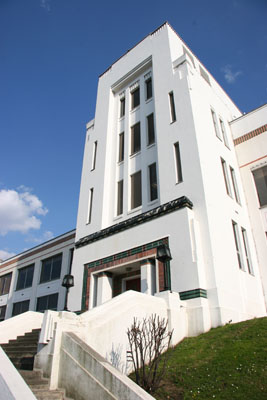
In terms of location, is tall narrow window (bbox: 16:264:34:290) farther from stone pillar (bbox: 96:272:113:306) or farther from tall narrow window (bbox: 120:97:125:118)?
tall narrow window (bbox: 120:97:125:118)

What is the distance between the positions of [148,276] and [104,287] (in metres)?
2.50

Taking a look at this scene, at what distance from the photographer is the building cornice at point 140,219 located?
12047 millimetres

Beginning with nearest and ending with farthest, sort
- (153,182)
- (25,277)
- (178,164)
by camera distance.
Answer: (178,164) → (153,182) → (25,277)

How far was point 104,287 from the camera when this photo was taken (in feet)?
44.2

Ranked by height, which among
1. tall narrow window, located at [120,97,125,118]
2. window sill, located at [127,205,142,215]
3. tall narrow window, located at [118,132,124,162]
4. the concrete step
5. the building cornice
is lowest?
the concrete step

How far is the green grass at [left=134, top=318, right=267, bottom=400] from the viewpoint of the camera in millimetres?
5590

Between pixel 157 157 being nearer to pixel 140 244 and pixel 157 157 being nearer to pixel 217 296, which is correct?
pixel 140 244

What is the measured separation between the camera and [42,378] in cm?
636

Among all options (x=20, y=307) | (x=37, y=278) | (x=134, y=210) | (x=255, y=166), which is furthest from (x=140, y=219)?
(x=20, y=307)

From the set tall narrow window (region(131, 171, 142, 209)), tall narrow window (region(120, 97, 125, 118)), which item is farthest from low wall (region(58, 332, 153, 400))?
tall narrow window (region(120, 97, 125, 118))

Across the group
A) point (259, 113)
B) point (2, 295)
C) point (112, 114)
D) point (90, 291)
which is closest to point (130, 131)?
point (112, 114)

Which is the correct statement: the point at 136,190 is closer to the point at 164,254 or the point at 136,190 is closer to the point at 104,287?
the point at 104,287

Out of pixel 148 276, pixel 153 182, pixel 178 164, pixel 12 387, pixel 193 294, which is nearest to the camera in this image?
pixel 12 387

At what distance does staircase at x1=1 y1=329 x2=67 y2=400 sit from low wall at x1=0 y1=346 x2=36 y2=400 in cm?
135
